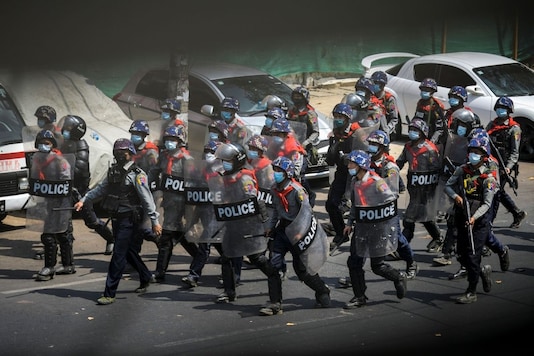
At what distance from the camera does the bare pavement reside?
737cm

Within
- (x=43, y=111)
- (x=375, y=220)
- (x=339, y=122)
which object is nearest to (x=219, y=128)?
(x=339, y=122)

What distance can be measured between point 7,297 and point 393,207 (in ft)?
12.8

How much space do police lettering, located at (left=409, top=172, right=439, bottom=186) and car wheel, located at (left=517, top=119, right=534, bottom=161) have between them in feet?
19.9

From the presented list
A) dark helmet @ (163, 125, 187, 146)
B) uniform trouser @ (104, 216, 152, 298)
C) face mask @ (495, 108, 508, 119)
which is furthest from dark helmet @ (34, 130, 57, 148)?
face mask @ (495, 108, 508, 119)

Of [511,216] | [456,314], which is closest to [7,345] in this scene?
[456,314]

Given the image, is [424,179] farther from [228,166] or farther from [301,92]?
[228,166]

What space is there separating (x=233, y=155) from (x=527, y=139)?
8733 mm

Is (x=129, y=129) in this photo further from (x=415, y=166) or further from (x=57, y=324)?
(x=415, y=166)

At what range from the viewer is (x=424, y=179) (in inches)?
392

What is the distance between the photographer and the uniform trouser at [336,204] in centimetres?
1057

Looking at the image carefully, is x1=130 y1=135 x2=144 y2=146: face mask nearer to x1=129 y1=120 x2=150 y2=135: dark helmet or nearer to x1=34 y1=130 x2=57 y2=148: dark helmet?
x1=129 y1=120 x2=150 y2=135: dark helmet

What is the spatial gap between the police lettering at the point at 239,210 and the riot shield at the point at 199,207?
2.62 ft

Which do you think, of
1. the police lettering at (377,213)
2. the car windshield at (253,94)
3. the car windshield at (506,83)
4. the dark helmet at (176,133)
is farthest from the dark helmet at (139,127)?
the car windshield at (506,83)

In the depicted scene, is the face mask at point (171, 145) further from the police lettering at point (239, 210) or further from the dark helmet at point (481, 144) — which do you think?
the dark helmet at point (481, 144)
